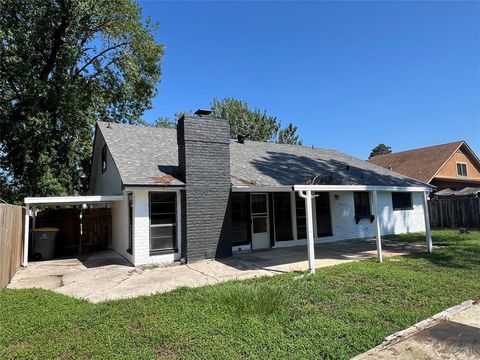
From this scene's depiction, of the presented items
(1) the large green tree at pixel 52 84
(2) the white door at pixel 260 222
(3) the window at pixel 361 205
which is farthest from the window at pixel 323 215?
(1) the large green tree at pixel 52 84

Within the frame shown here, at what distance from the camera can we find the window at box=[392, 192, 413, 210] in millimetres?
16578

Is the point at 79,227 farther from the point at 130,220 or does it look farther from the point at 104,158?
the point at 130,220

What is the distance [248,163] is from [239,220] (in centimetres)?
277

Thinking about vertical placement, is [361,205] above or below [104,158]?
below

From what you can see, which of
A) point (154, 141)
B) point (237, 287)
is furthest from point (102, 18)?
point (237, 287)

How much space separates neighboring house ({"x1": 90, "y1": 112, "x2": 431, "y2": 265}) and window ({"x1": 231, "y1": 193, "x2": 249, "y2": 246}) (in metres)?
0.04

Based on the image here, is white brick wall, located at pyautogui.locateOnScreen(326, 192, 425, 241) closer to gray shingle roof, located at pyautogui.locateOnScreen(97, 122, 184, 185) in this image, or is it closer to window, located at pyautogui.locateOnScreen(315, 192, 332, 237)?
window, located at pyautogui.locateOnScreen(315, 192, 332, 237)

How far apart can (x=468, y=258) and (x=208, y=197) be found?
25.3ft

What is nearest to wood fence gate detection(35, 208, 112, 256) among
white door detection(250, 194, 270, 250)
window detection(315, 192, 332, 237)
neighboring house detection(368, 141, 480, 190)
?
white door detection(250, 194, 270, 250)

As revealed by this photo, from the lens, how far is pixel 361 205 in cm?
1515

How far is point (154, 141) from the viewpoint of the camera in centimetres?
1345

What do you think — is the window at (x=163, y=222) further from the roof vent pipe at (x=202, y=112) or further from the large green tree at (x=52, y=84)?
the large green tree at (x=52, y=84)

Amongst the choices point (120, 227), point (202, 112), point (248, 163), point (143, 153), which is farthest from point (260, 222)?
point (120, 227)

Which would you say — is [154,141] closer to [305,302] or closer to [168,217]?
[168,217]
